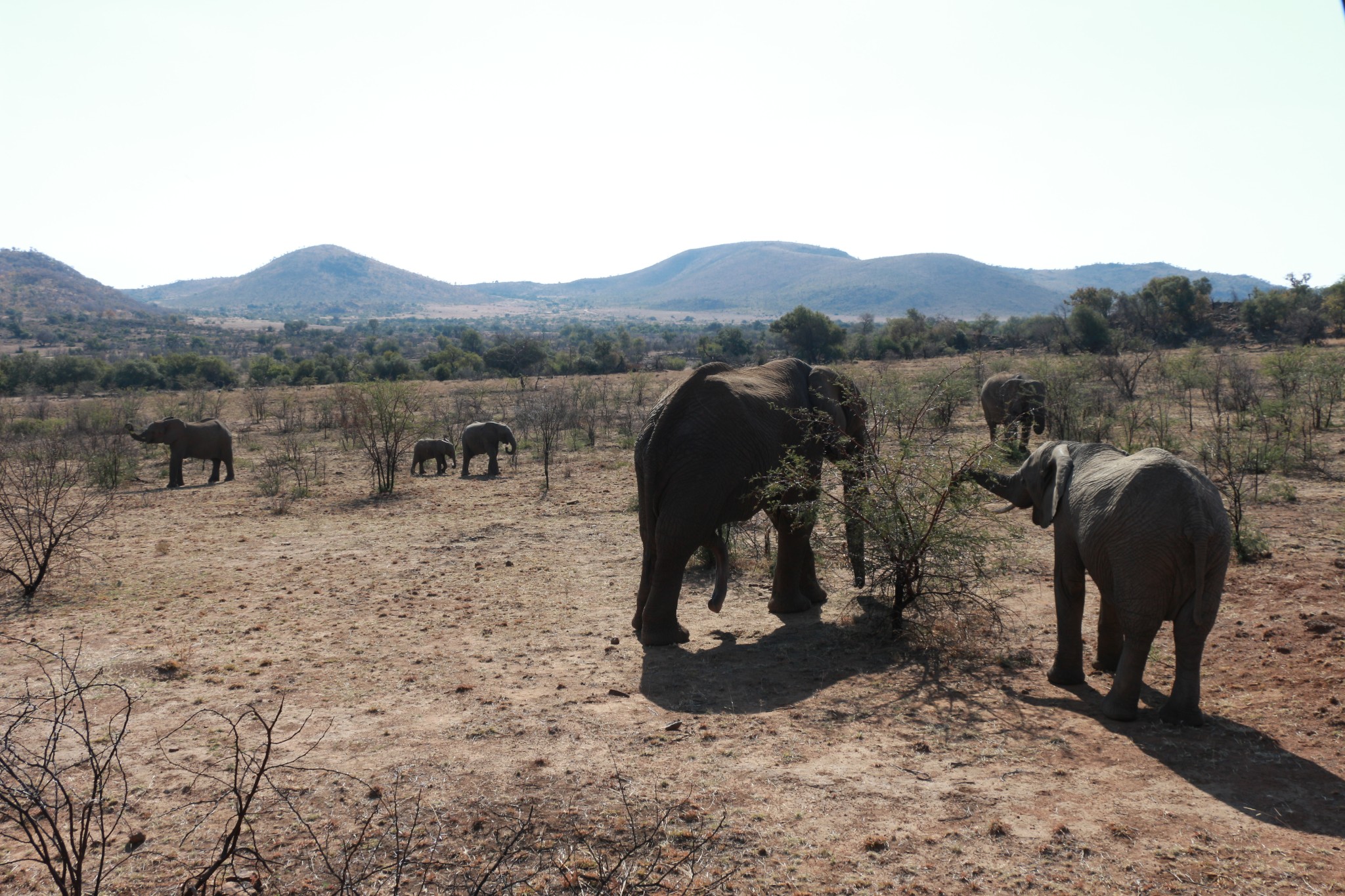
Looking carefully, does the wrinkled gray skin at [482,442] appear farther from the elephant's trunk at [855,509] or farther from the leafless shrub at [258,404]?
the leafless shrub at [258,404]

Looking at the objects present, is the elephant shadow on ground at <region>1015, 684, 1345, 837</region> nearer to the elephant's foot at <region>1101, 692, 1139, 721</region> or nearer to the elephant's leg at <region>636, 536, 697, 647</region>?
the elephant's foot at <region>1101, 692, 1139, 721</region>

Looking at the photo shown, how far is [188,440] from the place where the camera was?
18094 millimetres

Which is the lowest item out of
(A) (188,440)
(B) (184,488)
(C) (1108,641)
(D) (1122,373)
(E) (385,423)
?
(B) (184,488)

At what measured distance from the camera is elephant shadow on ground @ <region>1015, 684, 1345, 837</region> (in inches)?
168

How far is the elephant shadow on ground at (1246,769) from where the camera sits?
4.26 metres

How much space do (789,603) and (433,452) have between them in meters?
13.4

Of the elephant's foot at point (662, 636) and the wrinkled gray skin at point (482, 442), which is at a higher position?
the wrinkled gray skin at point (482, 442)

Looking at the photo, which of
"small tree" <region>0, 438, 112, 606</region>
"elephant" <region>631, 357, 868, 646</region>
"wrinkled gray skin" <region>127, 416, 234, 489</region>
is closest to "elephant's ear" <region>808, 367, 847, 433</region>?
"elephant" <region>631, 357, 868, 646</region>

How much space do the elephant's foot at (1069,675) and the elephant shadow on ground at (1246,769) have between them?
0.44m

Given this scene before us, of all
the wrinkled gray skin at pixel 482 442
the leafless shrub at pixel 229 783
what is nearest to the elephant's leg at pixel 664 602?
the leafless shrub at pixel 229 783

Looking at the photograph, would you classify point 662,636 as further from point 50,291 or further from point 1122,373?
point 50,291

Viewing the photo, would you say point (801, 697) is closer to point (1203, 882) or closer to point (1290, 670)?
point (1203, 882)

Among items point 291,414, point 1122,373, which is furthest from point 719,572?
point 291,414

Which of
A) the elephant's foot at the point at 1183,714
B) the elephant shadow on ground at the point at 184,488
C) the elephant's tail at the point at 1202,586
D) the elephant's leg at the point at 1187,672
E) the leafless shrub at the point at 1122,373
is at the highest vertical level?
the leafless shrub at the point at 1122,373
